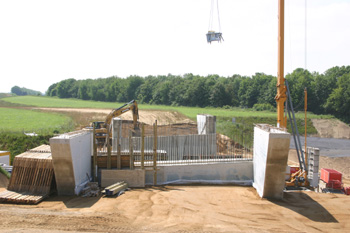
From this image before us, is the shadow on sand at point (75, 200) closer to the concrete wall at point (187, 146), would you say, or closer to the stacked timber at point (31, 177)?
the stacked timber at point (31, 177)

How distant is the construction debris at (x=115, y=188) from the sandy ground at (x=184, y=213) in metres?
0.39

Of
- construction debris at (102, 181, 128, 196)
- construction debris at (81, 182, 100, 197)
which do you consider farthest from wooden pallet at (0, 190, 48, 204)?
construction debris at (102, 181, 128, 196)

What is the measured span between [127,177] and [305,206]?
734 cm

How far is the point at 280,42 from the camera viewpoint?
1603 cm

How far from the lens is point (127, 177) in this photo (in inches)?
530

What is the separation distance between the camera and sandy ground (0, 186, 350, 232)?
8844 mm

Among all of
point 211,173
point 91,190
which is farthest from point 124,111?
point 91,190

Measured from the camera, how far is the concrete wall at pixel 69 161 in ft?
37.3

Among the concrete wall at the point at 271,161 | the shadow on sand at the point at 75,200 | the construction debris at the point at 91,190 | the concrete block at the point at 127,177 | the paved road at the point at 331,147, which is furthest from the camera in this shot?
the paved road at the point at 331,147

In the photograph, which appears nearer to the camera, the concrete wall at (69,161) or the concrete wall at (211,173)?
the concrete wall at (69,161)

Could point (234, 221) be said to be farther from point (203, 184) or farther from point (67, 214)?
point (67, 214)

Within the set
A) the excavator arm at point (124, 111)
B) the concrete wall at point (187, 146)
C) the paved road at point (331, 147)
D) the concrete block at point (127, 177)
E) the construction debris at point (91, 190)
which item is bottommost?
the paved road at point (331, 147)

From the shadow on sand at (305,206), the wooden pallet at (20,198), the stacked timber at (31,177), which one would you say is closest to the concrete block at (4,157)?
the stacked timber at (31,177)

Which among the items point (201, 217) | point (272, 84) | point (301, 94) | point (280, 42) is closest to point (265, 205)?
point (201, 217)
